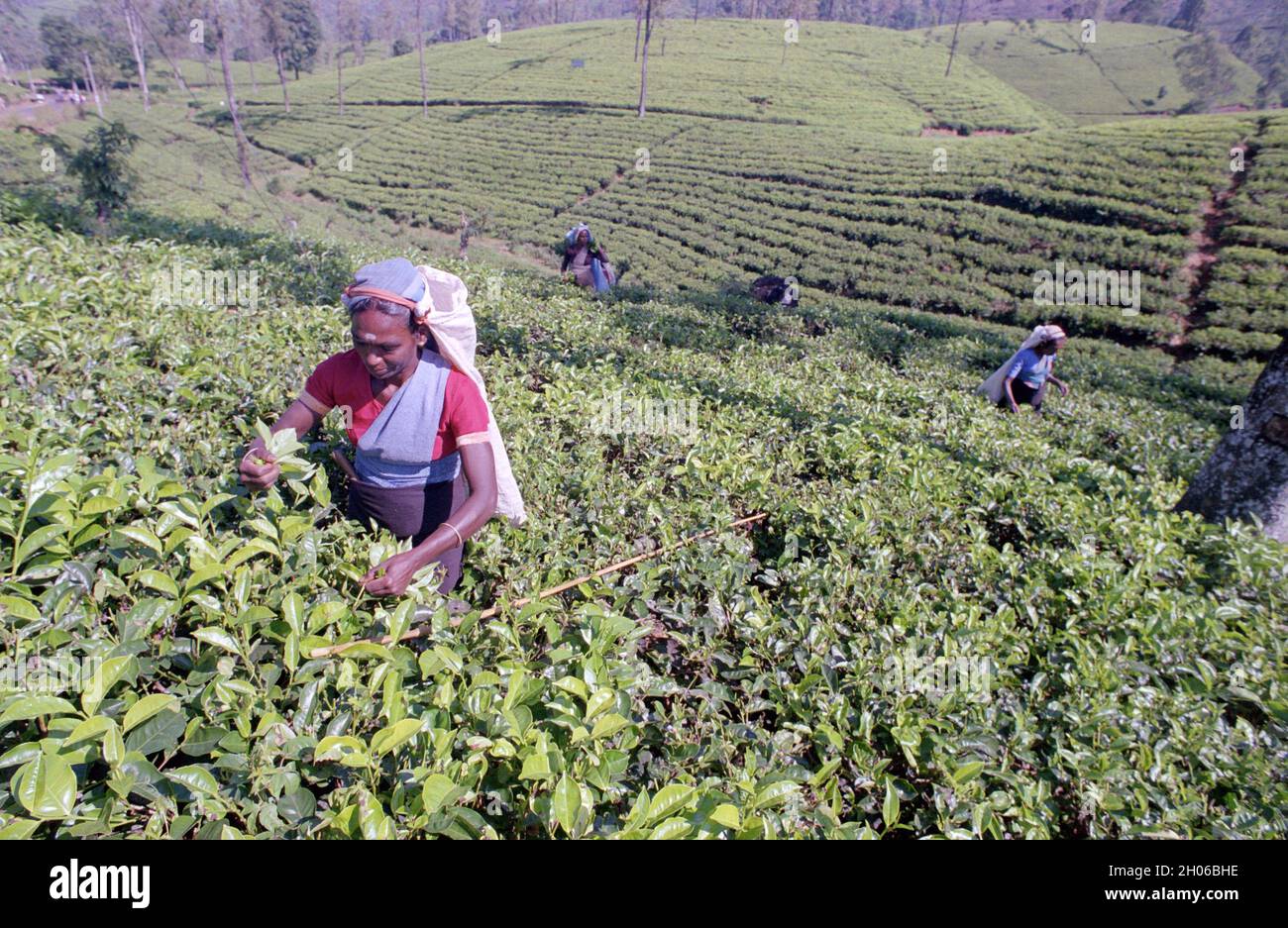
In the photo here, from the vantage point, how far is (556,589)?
2119 mm

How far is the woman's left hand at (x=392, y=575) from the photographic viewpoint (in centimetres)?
184

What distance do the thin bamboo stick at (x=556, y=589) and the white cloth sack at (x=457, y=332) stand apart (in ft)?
1.30

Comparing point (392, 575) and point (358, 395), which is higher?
point (358, 395)

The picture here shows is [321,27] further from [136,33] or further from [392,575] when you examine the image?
[392,575]

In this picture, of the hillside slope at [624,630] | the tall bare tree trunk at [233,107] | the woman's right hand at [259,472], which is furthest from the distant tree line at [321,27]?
the woman's right hand at [259,472]

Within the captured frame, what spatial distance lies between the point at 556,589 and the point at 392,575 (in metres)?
0.53

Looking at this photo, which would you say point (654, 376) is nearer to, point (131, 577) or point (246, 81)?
point (131, 577)

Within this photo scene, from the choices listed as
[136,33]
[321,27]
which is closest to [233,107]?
[136,33]

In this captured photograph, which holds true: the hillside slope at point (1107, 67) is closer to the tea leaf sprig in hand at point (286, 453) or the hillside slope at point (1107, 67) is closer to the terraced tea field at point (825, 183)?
the terraced tea field at point (825, 183)

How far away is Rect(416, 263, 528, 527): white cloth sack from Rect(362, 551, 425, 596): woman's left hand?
406mm

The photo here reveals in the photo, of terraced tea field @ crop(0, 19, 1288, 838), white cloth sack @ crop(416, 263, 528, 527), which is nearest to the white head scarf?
terraced tea field @ crop(0, 19, 1288, 838)

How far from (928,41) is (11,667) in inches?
3282

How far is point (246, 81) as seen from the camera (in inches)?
2534

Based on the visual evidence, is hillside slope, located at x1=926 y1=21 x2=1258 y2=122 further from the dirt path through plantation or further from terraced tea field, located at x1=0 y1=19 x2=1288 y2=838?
terraced tea field, located at x1=0 y1=19 x2=1288 y2=838
